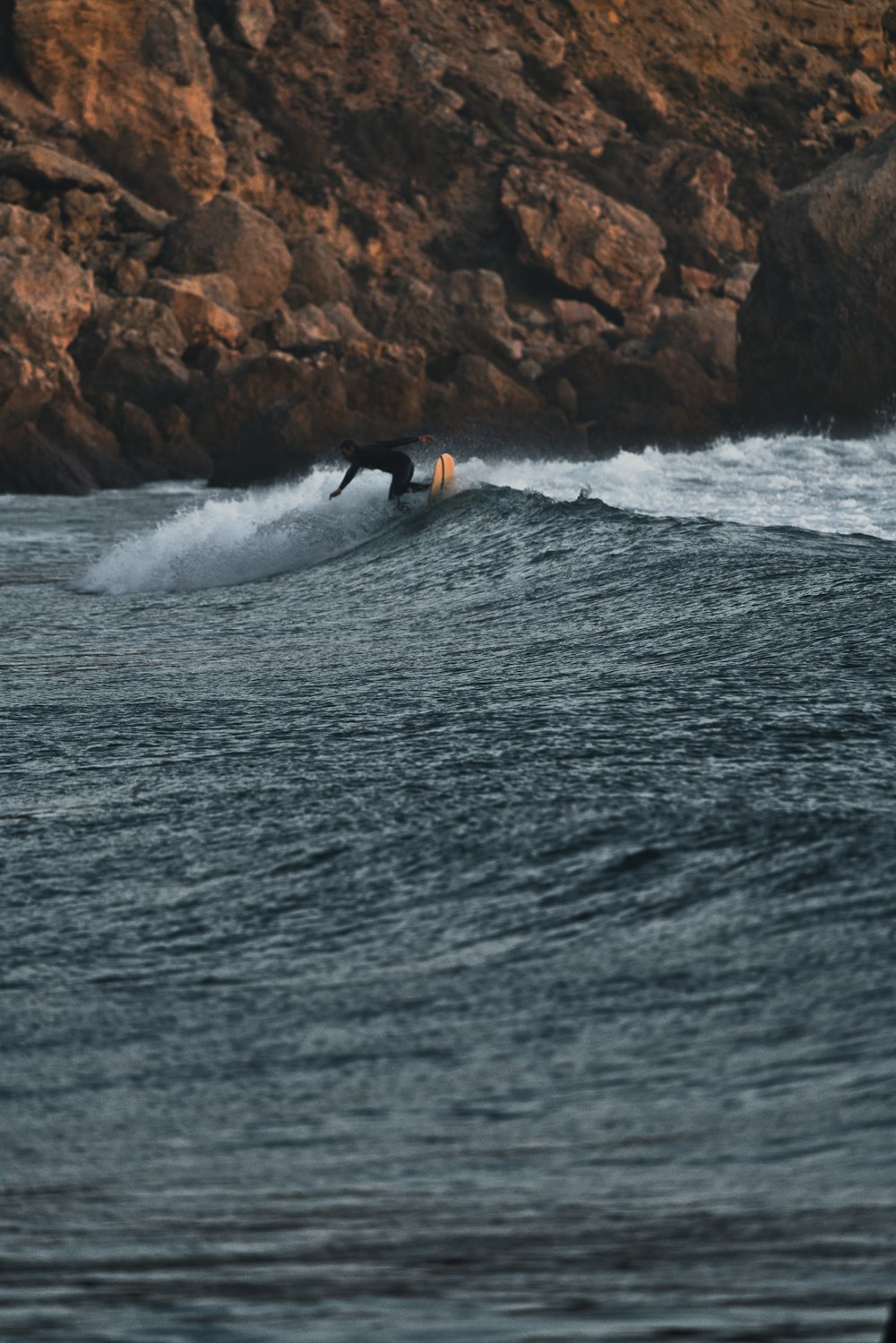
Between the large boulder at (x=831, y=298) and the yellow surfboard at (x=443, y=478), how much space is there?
1390cm

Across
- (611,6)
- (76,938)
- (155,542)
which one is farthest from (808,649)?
(611,6)

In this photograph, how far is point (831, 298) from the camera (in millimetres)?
32875

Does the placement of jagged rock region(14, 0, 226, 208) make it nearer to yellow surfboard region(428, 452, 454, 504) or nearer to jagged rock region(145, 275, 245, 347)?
jagged rock region(145, 275, 245, 347)

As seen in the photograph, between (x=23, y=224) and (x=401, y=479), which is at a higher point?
(x=23, y=224)

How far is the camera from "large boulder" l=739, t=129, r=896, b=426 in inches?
1253

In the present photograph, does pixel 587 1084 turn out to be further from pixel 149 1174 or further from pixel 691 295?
pixel 691 295

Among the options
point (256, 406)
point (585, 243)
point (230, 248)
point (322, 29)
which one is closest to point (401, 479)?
point (256, 406)

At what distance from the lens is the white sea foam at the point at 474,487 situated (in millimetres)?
18469

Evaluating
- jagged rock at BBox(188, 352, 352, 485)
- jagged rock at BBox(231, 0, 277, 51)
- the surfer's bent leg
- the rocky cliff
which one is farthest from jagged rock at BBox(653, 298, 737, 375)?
jagged rock at BBox(231, 0, 277, 51)

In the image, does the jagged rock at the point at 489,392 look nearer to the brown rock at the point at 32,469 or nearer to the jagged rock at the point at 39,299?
the jagged rock at the point at 39,299

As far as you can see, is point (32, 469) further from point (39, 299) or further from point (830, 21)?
point (830, 21)

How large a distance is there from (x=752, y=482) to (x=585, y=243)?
34.0 m

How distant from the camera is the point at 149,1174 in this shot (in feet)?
12.1

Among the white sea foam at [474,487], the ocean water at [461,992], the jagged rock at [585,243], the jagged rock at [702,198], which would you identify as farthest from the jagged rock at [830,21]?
the ocean water at [461,992]
